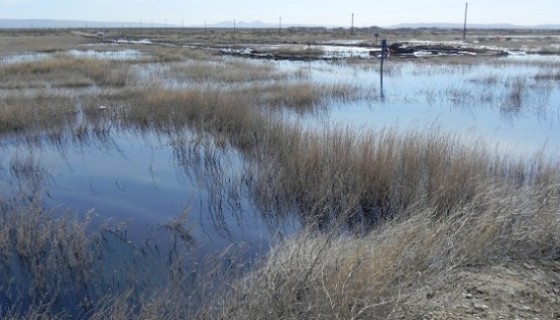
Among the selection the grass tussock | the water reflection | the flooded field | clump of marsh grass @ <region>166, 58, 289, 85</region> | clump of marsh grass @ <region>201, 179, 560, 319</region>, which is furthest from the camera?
clump of marsh grass @ <region>166, 58, 289, 85</region>

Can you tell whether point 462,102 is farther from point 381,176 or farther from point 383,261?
point 383,261

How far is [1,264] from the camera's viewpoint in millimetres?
6730

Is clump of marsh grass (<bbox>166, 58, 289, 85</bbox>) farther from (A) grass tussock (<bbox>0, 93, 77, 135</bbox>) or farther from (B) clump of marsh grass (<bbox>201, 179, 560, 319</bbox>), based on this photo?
(B) clump of marsh grass (<bbox>201, 179, 560, 319</bbox>)

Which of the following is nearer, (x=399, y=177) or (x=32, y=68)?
(x=399, y=177)

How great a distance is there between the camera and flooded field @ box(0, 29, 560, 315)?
6.90m

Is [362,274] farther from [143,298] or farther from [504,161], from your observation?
[504,161]

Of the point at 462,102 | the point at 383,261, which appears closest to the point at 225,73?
the point at 462,102

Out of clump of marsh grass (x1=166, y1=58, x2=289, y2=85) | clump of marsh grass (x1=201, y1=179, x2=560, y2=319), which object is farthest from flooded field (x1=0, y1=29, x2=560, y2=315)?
clump of marsh grass (x1=166, y1=58, x2=289, y2=85)

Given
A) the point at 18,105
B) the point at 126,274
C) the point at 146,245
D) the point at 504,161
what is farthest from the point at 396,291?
the point at 18,105

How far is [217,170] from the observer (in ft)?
35.6

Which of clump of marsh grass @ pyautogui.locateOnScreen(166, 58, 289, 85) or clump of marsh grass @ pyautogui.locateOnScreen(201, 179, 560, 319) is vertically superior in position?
clump of marsh grass @ pyautogui.locateOnScreen(166, 58, 289, 85)

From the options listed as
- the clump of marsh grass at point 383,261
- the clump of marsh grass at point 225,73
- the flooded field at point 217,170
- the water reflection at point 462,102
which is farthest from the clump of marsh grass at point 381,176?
the clump of marsh grass at point 225,73

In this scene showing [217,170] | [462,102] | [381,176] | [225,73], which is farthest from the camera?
[225,73]

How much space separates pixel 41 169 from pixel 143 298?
613 cm
